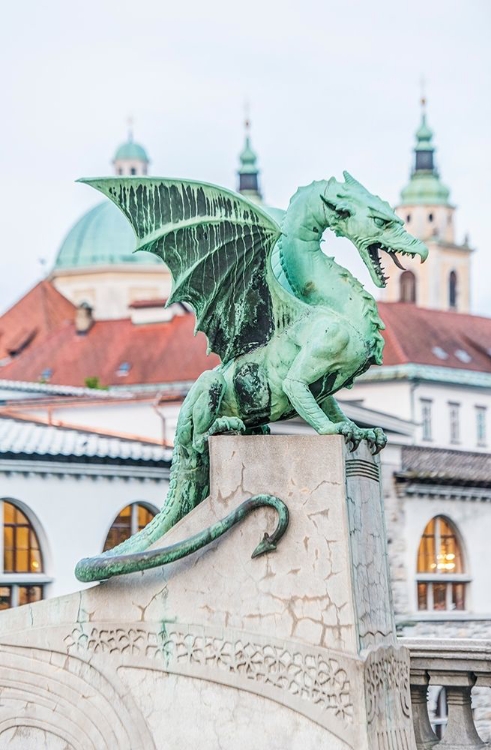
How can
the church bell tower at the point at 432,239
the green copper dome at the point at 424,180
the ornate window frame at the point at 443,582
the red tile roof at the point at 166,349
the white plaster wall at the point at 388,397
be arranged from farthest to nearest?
1. the church bell tower at the point at 432,239
2. the green copper dome at the point at 424,180
3. the red tile roof at the point at 166,349
4. the white plaster wall at the point at 388,397
5. the ornate window frame at the point at 443,582

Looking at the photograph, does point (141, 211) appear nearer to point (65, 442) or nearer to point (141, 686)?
point (141, 686)

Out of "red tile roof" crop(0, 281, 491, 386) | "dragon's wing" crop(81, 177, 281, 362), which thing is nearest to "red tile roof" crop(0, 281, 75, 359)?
"red tile roof" crop(0, 281, 491, 386)

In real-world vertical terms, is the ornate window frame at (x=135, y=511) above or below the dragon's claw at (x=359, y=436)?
below

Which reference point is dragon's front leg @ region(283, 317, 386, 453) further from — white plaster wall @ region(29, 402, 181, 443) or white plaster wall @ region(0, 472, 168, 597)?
white plaster wall @ region(29, 402, 181, 443)

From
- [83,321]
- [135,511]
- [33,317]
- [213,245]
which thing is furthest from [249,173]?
[213,245]

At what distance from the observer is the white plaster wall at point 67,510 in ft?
113

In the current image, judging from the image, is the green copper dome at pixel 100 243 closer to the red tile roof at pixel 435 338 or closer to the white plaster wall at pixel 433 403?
the red tile roof at pixel 435 338

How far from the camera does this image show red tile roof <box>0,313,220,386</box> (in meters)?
86.6

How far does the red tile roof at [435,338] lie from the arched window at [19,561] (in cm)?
5107

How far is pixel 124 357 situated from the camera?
9019 cm

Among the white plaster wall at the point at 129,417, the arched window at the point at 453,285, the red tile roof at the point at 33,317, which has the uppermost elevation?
the arched window at the point at 453,285

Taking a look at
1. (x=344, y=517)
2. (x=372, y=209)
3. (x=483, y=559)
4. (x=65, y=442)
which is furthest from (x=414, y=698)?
(x=483, y=559)

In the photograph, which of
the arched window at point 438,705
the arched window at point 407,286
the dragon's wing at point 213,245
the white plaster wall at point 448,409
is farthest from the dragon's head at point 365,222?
the arched window at point 407,286

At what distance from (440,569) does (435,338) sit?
49.3 m
